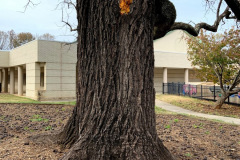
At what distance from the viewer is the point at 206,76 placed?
669 inches

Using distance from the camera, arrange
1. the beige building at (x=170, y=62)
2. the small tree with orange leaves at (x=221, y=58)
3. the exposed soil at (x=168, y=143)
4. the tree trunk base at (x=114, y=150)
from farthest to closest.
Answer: the beige building at (x=170, y=62), the small tree with orange leaves at (x=221, y=58), the exposed soil at (x=168, y=143), the tree trunk base at (x=114, y=150)

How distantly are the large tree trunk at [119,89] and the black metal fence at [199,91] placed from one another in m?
15.4

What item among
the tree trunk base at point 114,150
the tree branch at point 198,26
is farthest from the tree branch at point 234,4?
the tree trunk base at point 114,150

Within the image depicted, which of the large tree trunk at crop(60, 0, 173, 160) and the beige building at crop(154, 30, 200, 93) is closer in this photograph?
the large tree trunk at crop(60, 0, 173, 160)

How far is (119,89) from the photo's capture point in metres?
2.94

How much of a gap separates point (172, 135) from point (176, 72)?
2383 cm

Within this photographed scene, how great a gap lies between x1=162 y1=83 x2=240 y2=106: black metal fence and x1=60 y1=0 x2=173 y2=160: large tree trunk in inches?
606

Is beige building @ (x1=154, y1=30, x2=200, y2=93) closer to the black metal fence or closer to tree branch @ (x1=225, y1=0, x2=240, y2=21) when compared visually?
the black metal fence

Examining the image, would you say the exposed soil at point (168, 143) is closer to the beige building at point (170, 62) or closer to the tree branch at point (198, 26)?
the tree branch at point (198, 26)

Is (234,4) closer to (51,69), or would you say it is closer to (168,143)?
(168,143)

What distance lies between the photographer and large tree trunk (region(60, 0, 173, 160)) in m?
2.87

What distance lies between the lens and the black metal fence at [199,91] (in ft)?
57.3

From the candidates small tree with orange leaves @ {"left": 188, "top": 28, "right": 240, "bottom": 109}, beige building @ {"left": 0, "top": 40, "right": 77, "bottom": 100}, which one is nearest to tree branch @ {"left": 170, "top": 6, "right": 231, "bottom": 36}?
small tree with orange leaves @ {"left": 188, "top": 28, "right": 240, "bottom": 109}

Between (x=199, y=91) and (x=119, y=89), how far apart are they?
19.3 metres
